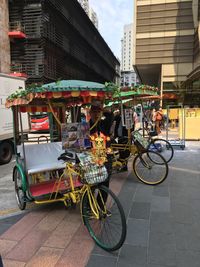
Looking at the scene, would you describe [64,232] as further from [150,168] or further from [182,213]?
[150,168]

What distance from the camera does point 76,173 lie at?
4.05 meters

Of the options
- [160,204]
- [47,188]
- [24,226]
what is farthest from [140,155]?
[24,226]

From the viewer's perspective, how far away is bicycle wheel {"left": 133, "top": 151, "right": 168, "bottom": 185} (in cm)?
580

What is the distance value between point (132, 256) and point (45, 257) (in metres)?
1.07

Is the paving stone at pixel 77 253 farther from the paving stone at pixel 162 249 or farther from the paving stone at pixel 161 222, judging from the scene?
the paving stone at pixel 161 222

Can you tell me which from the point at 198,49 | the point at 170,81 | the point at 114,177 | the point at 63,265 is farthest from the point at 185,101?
the point at 63,265

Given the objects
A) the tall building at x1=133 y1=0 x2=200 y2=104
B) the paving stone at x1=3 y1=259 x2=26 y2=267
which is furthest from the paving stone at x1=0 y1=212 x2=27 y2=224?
the tall building at x1=133 y1=0 x2=200 y2=104

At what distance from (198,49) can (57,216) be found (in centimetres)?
1968

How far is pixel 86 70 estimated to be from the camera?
139 feet

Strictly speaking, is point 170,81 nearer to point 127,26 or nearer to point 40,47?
point 40,47

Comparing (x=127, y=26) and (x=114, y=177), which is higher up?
(x=127, y=26)

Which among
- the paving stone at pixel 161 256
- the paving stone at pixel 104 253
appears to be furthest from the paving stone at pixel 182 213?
the paving stone at pixel 104 253

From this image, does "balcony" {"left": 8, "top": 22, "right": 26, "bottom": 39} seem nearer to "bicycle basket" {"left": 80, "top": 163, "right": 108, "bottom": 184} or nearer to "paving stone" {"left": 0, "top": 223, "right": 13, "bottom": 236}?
"paving stone" {"left": 0, "top": 223, "right": 13, "bottom": 236}

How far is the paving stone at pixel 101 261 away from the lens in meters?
3.05
